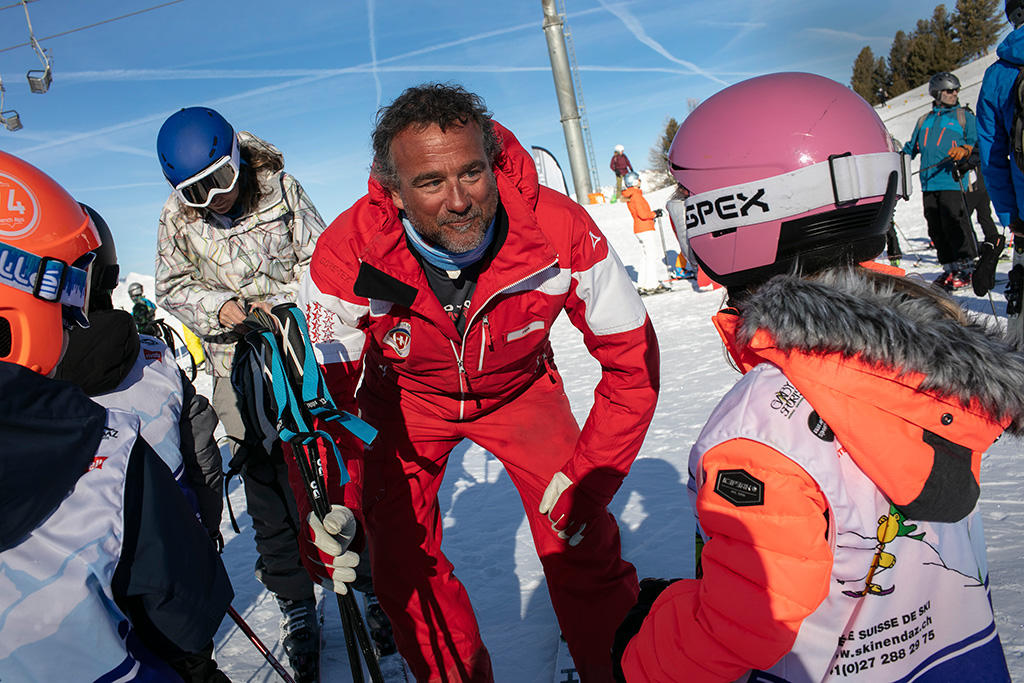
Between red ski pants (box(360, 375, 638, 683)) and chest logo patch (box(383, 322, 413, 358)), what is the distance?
339 mm

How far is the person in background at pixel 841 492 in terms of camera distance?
114cm

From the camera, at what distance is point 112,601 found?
1.42 meters

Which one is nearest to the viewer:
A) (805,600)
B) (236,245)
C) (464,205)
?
(805,600)

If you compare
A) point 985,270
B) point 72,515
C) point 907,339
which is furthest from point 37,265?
point 985,270

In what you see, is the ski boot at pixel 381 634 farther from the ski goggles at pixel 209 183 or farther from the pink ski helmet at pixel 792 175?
the pink ski helmet at pixel 792 175

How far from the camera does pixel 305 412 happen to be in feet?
6.24

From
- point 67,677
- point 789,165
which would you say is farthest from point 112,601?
point 789,165

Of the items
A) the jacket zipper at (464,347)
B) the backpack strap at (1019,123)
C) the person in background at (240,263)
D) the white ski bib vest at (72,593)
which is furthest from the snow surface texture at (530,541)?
the white ski bib vest at (72,593)

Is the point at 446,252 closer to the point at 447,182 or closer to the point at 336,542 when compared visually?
the point at 447,182

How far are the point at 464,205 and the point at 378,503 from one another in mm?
1230

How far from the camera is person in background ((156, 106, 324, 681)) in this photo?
3.10 metres

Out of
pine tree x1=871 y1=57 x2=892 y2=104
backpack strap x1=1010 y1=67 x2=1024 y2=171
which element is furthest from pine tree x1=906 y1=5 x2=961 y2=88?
backpack strap x1=1010 y1=67 x2=1024 y2=171

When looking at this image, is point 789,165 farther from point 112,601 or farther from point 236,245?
point 236,245

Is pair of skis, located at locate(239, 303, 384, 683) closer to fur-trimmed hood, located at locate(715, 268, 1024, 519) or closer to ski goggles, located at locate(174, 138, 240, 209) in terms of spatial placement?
fur-trimmed hood, located at locate(715, 268, 1024, 519)
